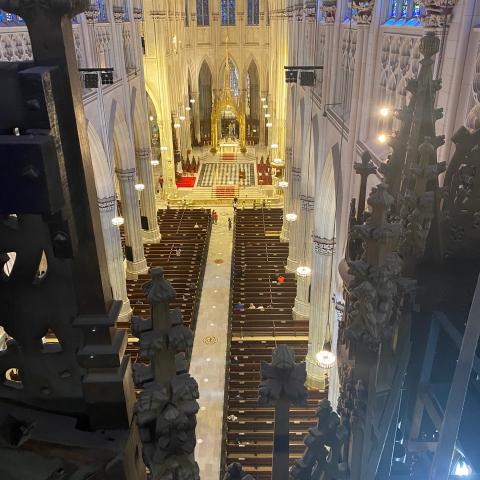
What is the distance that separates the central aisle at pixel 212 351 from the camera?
40.8 ft

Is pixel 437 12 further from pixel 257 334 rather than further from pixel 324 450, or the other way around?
pixel 257 334

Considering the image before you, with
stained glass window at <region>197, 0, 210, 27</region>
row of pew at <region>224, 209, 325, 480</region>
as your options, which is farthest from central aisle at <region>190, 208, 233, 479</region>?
stained glass window at <region>197, 0, 210, 27</region>

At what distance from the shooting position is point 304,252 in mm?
19062

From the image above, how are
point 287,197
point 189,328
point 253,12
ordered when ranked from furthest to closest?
point 253,12, point 287,197, point 189,328

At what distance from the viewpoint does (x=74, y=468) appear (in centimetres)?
172

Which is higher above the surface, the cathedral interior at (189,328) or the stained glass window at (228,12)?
the stained glass window at (228,12)

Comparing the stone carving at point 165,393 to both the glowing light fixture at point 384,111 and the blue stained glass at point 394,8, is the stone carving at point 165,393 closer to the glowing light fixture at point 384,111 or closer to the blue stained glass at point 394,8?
the glowing light fixture at point 384,111

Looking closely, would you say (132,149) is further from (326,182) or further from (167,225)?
(326,182)

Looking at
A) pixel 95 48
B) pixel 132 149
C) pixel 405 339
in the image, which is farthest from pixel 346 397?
pixel 132 149

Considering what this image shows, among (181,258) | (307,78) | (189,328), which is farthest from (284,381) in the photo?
(181,258)

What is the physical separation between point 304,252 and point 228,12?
23790 mm

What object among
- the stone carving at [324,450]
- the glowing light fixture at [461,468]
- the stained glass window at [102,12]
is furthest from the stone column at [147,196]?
the stone carving at [324,450]

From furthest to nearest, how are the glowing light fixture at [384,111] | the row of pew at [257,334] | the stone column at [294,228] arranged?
the stone column at [294,228]
the row of pew at [257,334]
the glowing light fixture at [384,111]

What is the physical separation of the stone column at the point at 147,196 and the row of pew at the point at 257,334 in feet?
13.4
